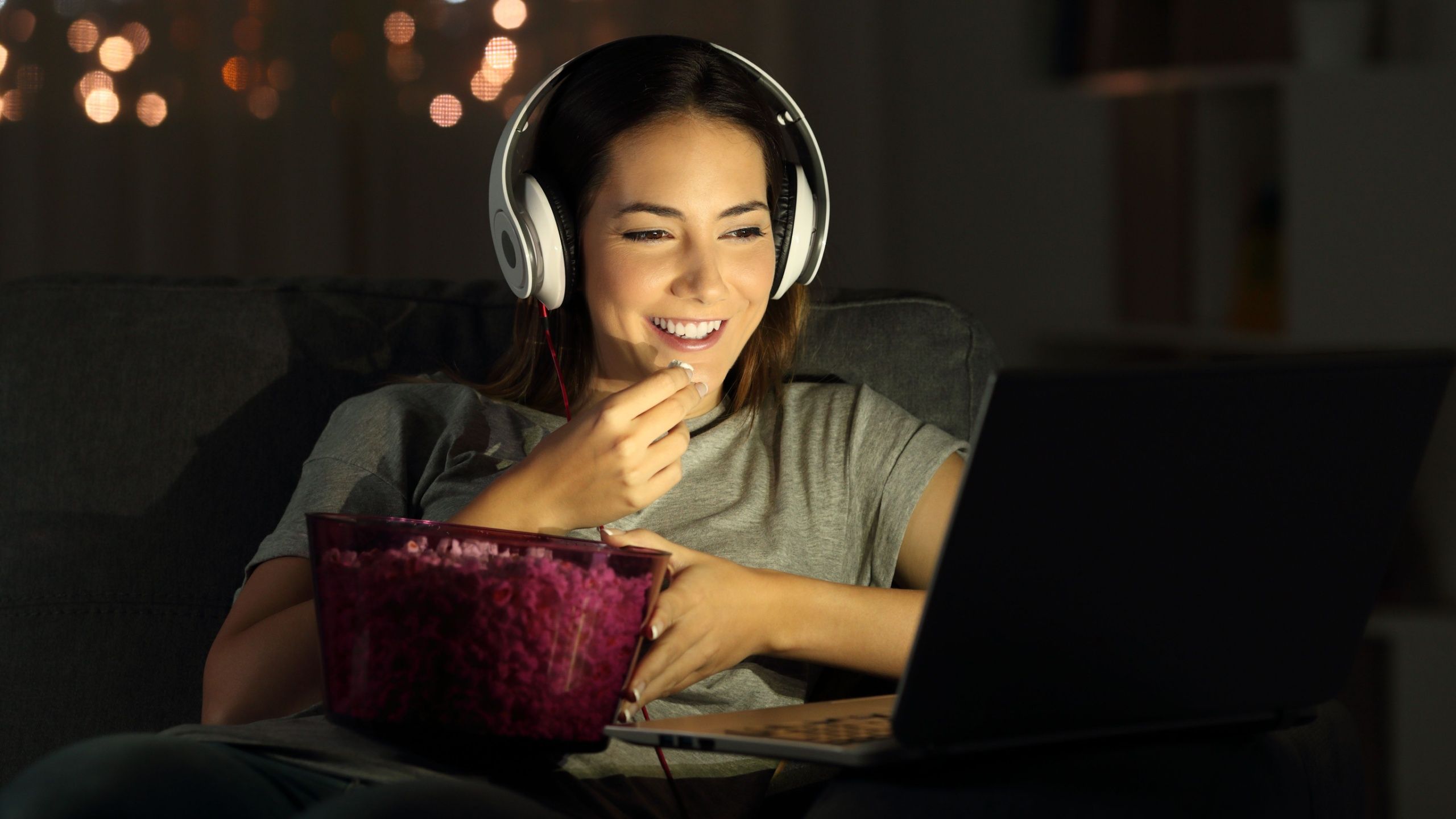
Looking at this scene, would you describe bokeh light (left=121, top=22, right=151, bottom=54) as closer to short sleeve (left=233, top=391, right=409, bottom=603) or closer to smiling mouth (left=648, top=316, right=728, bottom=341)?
short sleeve (left=233, top=391, right=409, bottom=603)

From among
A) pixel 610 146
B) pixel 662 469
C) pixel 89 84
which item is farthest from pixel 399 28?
pixel 662 469

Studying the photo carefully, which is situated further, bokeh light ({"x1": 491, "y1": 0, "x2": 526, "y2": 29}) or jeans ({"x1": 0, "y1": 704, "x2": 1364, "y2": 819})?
bokeh light ({"x1": 491, "y1": 0, "x2": 526, "y2": 29})

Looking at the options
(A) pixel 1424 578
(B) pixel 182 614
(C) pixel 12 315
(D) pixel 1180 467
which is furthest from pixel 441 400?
(A) pixel 1424 578

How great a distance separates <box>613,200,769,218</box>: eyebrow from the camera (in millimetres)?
1146

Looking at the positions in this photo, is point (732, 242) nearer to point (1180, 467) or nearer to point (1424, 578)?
point (1180, 467)

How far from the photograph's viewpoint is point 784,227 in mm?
1212

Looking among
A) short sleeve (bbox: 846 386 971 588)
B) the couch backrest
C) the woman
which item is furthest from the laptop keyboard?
the couch backrest

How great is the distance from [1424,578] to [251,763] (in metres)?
1.82

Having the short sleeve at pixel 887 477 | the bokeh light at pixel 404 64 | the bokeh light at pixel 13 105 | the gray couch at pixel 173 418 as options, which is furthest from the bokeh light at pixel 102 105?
the short sleeve at pixel 887 477

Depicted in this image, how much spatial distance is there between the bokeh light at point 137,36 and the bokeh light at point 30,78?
6.7 inches

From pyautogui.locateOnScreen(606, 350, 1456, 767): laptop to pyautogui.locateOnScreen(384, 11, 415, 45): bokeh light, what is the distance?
2.23 m

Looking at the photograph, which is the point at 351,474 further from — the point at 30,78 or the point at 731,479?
A: the point at 30,78

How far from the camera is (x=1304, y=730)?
0.87 m

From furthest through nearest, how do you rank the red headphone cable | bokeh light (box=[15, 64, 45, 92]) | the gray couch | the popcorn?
bokeh light (box=[15, 64, 45, 92]) → the gray couch → the red headphone cable → the popcorn
